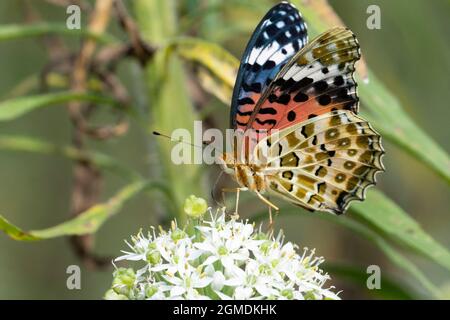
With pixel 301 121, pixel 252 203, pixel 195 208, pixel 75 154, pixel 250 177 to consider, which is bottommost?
pixel 195 208

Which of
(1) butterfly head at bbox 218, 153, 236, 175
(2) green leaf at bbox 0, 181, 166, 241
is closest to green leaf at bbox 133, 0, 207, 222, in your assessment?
(2) green leaf at bbox 0, 181, 166, 241

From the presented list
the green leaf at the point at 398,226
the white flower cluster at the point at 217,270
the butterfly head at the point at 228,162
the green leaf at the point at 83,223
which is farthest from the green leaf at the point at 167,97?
the white flower cluster at the point at 217,270

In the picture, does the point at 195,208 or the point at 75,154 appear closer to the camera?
the point at 195,208

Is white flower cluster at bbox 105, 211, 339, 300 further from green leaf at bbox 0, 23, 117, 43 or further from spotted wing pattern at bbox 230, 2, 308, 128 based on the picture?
green leaf at bbox 0, 23, 117, 43

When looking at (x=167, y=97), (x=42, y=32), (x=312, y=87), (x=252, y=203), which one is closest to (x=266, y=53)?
(x=312, y=87)

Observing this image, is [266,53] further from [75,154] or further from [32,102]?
[75,154]
